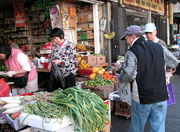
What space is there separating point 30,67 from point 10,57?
1.29 ft

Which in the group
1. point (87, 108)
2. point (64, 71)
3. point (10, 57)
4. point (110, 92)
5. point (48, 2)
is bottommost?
point (110, 92)

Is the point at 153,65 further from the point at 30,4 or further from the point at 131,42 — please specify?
the point at 30,4

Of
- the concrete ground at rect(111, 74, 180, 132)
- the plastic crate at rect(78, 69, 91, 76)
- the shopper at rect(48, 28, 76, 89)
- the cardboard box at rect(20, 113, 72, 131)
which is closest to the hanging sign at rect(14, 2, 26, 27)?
the plastic crate at rect(78, 69, 91, 76)

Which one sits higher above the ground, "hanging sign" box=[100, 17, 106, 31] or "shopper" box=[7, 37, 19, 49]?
"hanging sign" box=[100, 17, 106, 31]

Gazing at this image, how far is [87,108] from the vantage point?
2.26 meters

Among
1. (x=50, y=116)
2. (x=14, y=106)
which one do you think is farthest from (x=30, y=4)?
(x=50, y=116)

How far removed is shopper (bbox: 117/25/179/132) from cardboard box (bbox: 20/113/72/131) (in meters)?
0.95

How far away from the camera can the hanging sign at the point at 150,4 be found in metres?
9.46

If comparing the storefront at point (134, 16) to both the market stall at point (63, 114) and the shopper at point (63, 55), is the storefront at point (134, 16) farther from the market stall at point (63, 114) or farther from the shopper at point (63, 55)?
the market stall at point (63, 114)

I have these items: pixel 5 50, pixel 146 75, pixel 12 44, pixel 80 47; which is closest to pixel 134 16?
pixel 80 47

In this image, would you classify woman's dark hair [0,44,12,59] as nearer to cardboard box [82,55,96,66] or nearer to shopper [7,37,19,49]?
cardboard box [82,55,96,66]

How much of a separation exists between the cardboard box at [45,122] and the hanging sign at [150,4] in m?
7.57

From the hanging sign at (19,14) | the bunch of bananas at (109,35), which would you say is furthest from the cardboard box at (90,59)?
the hanging sign at (19,14)

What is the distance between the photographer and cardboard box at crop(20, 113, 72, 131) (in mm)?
2045
